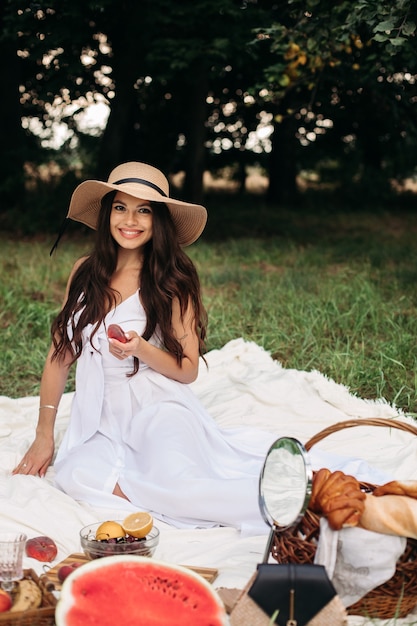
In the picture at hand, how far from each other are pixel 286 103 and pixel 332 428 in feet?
38.5

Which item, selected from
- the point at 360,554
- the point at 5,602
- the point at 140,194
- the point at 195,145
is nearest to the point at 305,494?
the point at 360,554

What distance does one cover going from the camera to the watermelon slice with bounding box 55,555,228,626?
1.97 metres

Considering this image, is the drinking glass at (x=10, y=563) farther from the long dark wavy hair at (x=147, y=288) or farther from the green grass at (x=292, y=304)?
the green grass at (x=292, y=304)

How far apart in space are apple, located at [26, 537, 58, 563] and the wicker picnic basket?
0.83m

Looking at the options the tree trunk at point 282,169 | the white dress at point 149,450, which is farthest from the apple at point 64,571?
the tree trunk at point 282,169

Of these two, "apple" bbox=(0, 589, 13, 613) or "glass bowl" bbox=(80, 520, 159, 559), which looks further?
"glass bowl" bbox=(80, 520, 159, 559)

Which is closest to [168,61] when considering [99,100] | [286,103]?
[99,100]

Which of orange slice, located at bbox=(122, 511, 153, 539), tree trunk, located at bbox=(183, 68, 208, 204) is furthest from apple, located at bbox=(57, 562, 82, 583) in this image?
tree trunk, located at bbox=(183, 68, 208, 204)

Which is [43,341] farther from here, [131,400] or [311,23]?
[311,23]

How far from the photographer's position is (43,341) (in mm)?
6047

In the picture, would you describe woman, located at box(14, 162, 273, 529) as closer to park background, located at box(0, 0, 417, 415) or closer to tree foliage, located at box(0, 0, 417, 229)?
park background, located at box(0, 0, 417, 415)

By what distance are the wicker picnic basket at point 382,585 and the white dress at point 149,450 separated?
29.4 inches

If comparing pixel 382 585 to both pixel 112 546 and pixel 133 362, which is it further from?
pixel 133 362

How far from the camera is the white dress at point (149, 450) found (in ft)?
10.6
